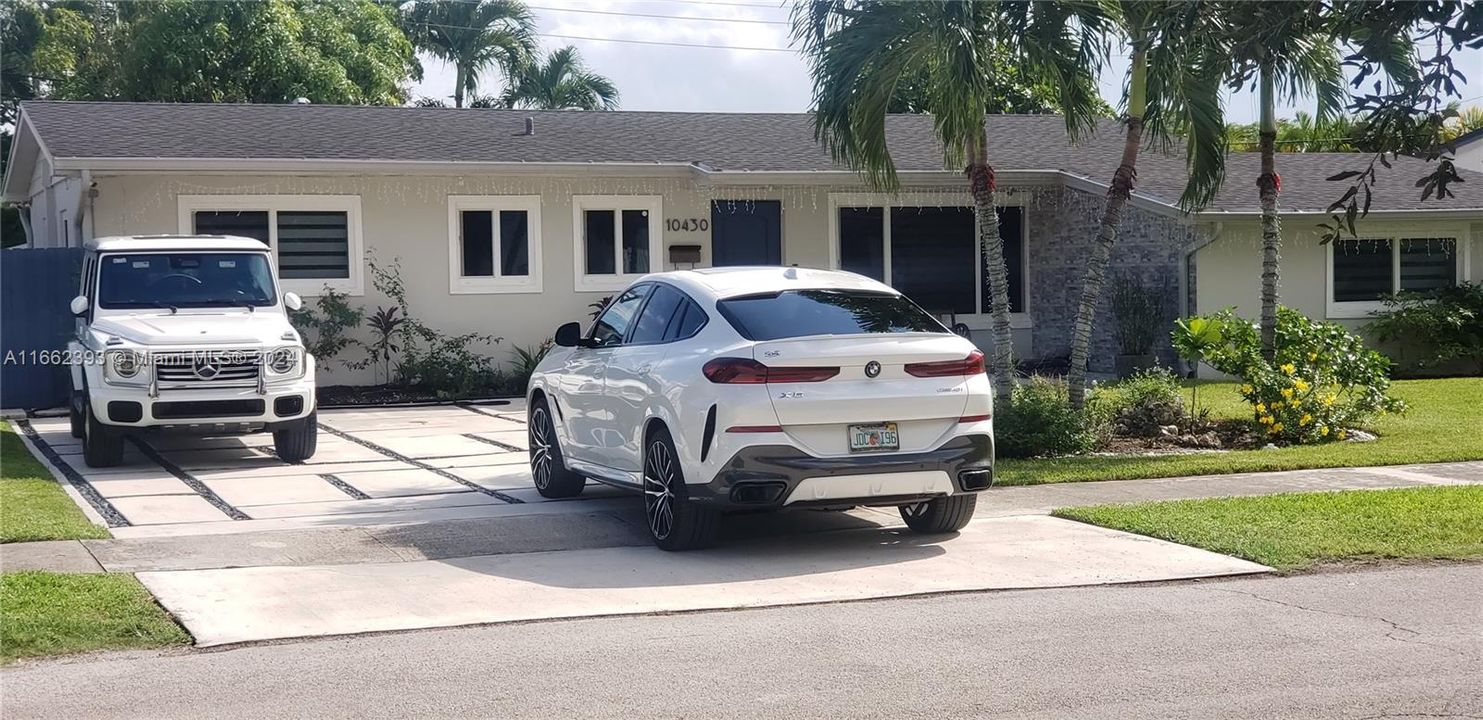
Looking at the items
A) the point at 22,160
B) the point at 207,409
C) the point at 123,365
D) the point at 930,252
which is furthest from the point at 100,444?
the point at 930,252

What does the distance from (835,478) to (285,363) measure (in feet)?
21.8

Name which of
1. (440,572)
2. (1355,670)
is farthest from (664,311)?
(1355,670)

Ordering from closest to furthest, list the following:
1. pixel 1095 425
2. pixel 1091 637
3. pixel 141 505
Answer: pixel 1091 637, pixel 141 505, pixel 1095 425

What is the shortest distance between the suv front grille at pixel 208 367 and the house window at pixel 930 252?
10.9m

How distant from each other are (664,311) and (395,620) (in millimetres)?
3243

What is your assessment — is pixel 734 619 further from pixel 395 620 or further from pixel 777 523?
pixel 777 523

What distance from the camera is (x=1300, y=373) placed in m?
15.1

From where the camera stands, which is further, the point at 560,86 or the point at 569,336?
the point at 560,86

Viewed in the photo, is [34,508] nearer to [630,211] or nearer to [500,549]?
[500,549]

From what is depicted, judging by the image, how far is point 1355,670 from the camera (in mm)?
6234

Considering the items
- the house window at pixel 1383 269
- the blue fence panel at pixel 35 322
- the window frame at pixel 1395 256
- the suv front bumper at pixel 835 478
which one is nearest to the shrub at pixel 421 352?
the blue fence panel at pixel 35 322

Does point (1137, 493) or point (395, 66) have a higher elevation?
point (395, 66)

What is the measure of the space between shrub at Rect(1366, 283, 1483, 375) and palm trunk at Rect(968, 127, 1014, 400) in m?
10.1

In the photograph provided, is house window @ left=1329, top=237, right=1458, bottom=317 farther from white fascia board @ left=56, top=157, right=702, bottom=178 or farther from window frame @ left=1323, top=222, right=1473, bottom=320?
white fascia board @ left=56, top=157, right=702, bottom=178
